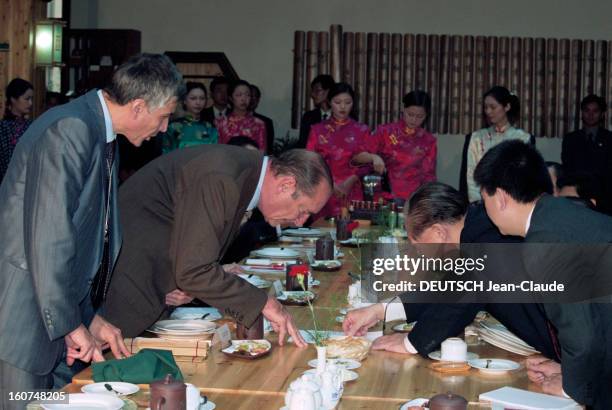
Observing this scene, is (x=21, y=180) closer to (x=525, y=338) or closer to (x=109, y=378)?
(x=109, y=378)

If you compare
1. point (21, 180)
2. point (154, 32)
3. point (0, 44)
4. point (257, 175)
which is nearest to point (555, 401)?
point (257, 175)

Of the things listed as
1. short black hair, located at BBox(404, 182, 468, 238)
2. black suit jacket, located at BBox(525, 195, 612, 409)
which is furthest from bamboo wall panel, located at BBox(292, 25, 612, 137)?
black suit jacket, located at BBox(525, 195, 612, 409)

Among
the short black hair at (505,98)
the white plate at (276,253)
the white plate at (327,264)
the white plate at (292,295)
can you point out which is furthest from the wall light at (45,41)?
the white plate at (292,295)

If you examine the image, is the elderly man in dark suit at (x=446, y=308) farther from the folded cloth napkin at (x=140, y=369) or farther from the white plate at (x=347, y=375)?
the folded cloth napkin at (x=140, y=369)

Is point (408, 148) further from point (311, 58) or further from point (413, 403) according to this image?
point (413, 403)

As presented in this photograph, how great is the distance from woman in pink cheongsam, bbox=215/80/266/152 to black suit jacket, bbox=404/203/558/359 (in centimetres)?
535

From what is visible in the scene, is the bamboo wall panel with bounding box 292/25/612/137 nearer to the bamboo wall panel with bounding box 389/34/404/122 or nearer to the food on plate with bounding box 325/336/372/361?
the bamboo wall panel with bounding box 389/34/404/122

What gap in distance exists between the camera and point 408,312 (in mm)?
3543

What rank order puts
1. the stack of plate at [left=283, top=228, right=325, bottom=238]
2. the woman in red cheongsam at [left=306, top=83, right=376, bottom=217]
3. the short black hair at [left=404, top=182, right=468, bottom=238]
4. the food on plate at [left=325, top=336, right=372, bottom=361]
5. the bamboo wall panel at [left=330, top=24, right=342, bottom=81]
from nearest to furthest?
the food on plate at [left=325, top=336, right=372, bottom=361], the short black hair at [left=404, top=182, right=468, bottom=238], the stack of plate at [left=283, top=228, right=325, bottom=238], the woman in red cheongsam at [left=306, top=83, right=376, bottom=217], the bamboo wall panel at [left=330, top=24, right=342, bottom=81]

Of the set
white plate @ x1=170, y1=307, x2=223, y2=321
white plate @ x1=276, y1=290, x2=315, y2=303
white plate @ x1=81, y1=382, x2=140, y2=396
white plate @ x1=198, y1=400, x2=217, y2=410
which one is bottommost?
white plate @ x1=198, y1=400, x2=217, y2=410

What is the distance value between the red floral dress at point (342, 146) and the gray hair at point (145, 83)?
4964 mm

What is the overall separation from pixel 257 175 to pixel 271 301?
1.36ft

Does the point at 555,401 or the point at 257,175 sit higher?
the point at 257,175

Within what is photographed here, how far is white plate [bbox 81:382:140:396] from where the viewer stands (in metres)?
2.61
